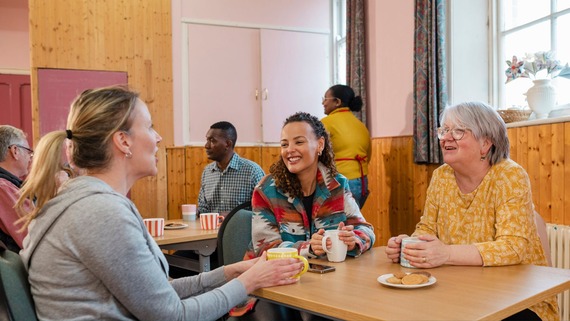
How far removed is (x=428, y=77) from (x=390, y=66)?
0.77 meters

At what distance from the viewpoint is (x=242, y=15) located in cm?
603

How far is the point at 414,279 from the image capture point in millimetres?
1427

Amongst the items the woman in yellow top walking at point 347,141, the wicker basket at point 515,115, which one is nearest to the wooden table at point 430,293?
the wicker basket at point 515,115

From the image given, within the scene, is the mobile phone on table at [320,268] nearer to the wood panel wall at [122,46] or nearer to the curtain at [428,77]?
the curtain at [428,77]

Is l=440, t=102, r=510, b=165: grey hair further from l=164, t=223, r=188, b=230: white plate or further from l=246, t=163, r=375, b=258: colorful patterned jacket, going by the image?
l=164, t=223, r=188, b=230: white plate

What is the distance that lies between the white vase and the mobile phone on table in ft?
7.65

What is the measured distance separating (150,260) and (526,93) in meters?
3.01

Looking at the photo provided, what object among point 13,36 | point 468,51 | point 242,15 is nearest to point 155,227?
point 468,51

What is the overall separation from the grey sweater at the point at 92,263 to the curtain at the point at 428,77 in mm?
3229

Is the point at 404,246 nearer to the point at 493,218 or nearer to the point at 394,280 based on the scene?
the point at 394,280

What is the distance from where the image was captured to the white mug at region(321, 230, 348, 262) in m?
1.82

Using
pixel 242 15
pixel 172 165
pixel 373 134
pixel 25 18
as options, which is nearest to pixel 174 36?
pixel 242 15

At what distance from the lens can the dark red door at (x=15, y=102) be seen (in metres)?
7.12

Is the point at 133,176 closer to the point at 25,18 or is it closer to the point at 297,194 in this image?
the point at 297,194
